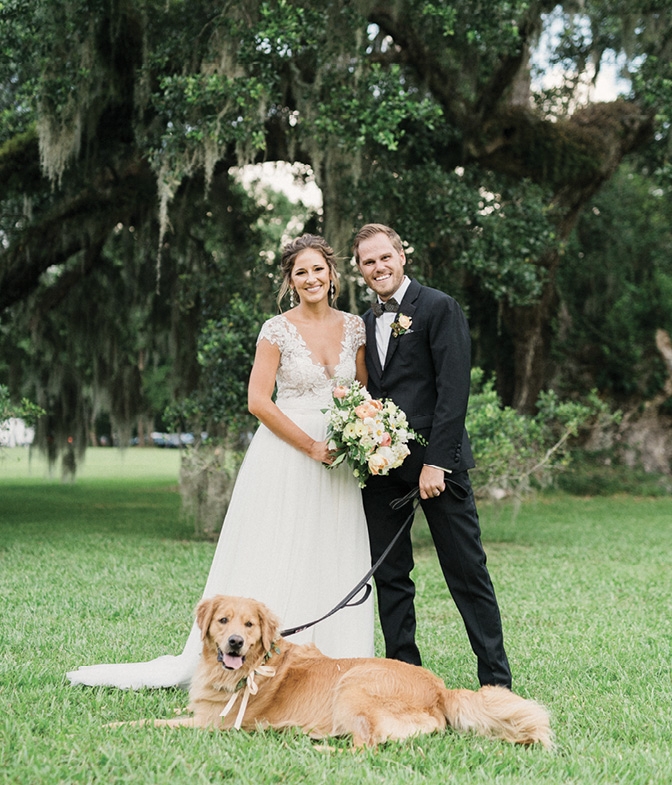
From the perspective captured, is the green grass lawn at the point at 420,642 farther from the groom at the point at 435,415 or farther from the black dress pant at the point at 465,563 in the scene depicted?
the groom at the point at 435,415

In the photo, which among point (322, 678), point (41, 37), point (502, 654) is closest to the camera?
→ point (322, 678)

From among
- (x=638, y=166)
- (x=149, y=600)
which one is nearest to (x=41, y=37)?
(x=149, y=600)

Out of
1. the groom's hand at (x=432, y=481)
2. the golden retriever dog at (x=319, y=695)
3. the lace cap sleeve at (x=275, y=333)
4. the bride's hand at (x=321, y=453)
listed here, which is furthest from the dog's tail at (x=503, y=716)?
the lace cap sleeve at (x=275, y=333)

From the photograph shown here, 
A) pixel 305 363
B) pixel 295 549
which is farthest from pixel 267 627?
pixel 305 363

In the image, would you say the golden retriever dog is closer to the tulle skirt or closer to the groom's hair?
the tulle skirt

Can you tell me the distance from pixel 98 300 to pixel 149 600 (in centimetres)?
793

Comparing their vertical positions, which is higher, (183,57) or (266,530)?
(183,57)

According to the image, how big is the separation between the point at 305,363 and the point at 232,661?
4.49 feet

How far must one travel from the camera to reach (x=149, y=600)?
244 inches

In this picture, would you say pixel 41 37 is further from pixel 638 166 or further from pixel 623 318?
pixel 623 318

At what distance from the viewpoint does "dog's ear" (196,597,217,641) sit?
3096mm

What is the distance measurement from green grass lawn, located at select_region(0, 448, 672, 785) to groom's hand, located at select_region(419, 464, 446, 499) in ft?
2.97

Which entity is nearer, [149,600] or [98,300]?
[149,600]

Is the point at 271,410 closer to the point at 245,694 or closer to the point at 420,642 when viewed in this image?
the point at 245,694
